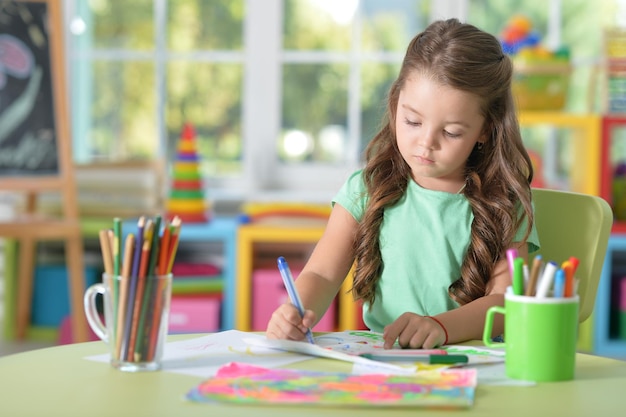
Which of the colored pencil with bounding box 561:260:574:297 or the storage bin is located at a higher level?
the storage bin

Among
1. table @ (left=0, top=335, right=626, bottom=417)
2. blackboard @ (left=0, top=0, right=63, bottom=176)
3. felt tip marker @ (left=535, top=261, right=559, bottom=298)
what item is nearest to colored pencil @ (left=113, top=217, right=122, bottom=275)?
table @ (left=0, top=335, right=626, bottom=417)

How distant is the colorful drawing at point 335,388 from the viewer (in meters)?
0.94

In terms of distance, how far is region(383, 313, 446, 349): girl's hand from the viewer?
Result: 47.1 inches

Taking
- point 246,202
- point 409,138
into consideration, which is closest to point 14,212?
point 246,202

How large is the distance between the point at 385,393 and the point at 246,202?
9.27 feet

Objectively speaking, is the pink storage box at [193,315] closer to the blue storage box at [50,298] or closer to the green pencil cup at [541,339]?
the blue storage box at [50,298]

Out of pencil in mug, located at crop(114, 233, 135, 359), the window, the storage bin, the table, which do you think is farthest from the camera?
the window

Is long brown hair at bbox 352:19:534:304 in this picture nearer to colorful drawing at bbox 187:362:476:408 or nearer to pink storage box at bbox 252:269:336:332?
colorful drawing at bbox 187:362:476:408

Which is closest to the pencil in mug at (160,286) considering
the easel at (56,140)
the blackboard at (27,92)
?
the easel at (56,140)

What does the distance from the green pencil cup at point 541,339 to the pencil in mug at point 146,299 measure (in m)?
0.39

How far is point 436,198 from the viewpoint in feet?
5.05

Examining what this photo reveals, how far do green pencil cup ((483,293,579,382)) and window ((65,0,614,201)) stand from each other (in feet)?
8.72

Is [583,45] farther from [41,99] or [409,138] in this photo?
[409,138]

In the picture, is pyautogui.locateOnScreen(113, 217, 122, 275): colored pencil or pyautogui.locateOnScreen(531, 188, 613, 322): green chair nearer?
pyautogui.locateOnScreen(113, 217, 122, 275): colored pencil
